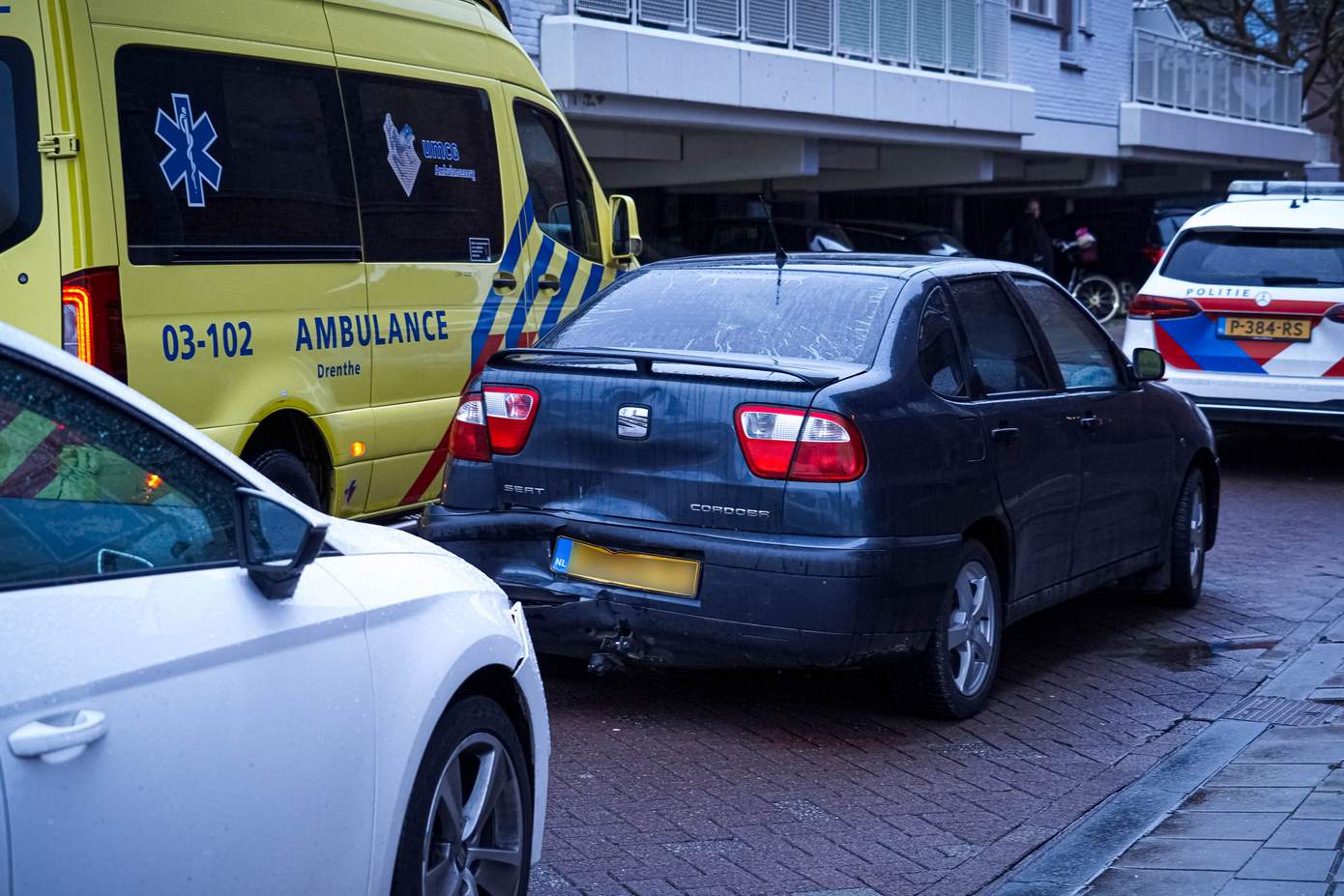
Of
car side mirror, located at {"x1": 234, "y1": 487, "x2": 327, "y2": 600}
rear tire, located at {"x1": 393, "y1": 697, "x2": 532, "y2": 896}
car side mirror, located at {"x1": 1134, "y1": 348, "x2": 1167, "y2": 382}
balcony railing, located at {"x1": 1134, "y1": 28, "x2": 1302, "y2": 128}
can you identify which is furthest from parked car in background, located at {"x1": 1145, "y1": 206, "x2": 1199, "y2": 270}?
car side mirror, located at {"x1": 234, "y1": 487, "x2": 327, "y2": 600}

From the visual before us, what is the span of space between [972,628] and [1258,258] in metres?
6.43

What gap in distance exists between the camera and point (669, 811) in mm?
4781

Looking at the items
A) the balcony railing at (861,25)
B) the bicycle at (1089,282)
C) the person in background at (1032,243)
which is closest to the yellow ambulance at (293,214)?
the balcony railing at (861,25)

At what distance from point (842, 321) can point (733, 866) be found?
78.4 inches

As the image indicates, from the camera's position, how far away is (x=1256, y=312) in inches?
432

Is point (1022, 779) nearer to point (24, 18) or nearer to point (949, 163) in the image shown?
point (24, 18)

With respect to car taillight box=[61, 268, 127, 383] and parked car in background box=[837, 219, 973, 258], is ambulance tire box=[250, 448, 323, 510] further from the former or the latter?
parked car in background box=[837, 219, 973, 258]

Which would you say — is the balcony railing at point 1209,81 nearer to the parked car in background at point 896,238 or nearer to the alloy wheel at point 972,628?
the parked car in background at point 896,238

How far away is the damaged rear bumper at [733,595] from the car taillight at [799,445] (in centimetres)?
20

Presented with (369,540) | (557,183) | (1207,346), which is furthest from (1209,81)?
(369,540)

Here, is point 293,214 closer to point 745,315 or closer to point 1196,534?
point 745,315

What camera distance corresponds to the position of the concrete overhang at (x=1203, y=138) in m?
27.6

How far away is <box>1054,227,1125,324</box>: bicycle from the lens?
26.7 m

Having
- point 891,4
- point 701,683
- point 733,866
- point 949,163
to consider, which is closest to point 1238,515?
point 701,683
